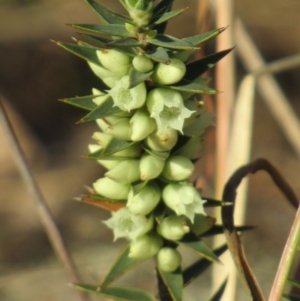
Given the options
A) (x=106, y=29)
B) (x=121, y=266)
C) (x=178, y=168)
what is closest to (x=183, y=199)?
(x=178, y=168)

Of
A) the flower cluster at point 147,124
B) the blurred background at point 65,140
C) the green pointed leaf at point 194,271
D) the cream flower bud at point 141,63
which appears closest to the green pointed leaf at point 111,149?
the flower cluster at point 147,124

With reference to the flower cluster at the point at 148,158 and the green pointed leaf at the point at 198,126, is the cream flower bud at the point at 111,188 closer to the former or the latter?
the flower cluster at the point at 148,158

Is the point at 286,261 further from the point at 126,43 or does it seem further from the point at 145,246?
the point at 126,43

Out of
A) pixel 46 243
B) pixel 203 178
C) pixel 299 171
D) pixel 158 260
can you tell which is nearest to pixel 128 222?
pixel 158 260

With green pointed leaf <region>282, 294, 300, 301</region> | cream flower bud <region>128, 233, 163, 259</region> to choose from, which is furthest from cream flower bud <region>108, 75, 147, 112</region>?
green pointed leaf <region>282, 294, 300, 301</region>

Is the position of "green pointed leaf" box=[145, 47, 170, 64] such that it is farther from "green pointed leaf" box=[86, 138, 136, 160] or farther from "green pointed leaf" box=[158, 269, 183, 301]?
"green pointed leaf" box=[158, 269, 183, 301]
